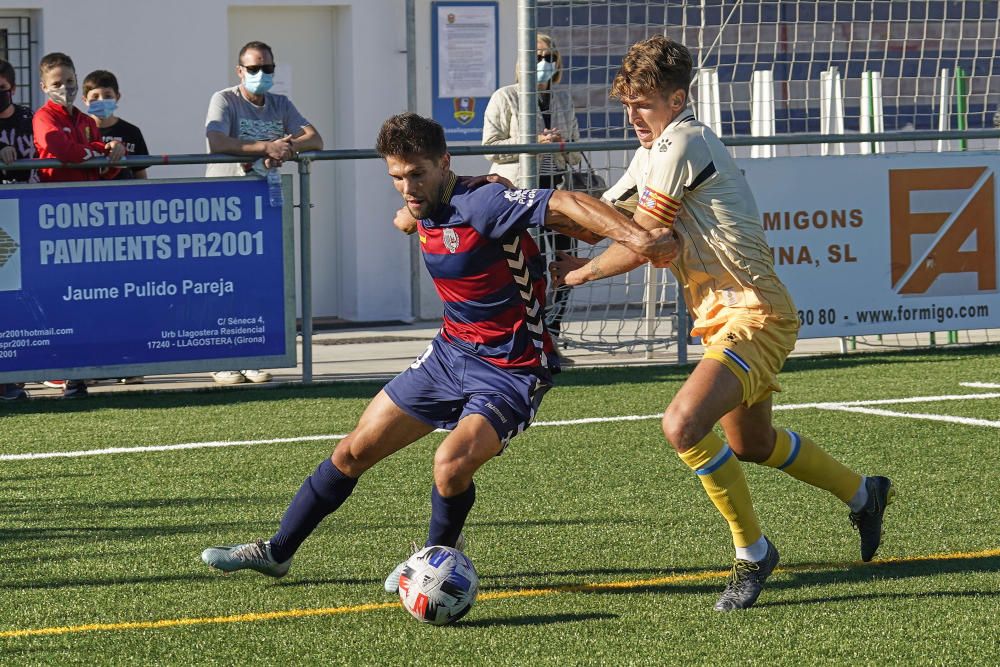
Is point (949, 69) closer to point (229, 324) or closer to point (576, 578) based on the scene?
point (229, 324)

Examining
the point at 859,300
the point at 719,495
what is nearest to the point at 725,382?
the point at 719,495

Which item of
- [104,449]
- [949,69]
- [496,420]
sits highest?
[949,69]

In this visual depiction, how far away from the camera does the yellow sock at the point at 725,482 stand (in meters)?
5.83

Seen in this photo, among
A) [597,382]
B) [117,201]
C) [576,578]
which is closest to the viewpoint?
[576,578]

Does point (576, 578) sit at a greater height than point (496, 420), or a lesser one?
lesser

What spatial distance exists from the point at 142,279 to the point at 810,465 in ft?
18.2

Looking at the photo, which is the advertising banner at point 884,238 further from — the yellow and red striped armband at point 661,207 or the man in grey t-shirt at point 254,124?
the yellow and red striped armband at point 661,207

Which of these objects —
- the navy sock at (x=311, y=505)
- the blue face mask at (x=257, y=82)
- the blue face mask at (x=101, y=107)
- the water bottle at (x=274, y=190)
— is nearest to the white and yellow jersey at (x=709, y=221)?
the navy sock at (x=311, y=505)

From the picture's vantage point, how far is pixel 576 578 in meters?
6.33

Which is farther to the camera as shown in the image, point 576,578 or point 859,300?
point 859,300

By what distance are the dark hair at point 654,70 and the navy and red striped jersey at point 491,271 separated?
0.49m

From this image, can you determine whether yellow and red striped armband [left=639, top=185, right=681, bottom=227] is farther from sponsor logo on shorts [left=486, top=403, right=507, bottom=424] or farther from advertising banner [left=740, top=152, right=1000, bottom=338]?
advertising banner [left=740, top=152, right=1000, bottom=338]

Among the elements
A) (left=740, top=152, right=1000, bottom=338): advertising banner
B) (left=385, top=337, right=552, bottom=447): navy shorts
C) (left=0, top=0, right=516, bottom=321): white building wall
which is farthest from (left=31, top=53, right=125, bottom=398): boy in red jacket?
(left=385, top=337, right=552, bottom=447): navy shorts

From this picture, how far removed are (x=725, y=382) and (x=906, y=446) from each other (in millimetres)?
3381
